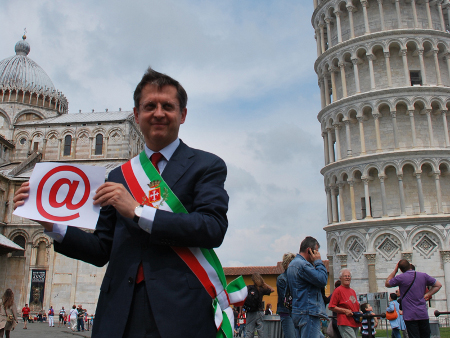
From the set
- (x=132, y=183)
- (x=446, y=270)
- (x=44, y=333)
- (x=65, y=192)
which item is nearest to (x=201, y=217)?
(x=132, y=183)

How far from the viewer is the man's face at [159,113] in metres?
2.28

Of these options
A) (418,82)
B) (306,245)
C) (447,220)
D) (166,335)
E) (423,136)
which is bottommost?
(166,335)

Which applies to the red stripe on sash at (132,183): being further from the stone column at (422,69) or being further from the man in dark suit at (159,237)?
the stone column at (422,69)

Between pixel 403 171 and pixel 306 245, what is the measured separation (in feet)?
79.6

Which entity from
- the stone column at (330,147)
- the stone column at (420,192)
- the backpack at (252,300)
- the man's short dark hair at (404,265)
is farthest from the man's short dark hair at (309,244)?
the stone column at (330,147)

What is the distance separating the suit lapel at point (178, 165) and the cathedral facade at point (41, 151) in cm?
2949

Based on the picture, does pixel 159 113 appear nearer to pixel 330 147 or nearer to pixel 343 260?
pixel 343 260

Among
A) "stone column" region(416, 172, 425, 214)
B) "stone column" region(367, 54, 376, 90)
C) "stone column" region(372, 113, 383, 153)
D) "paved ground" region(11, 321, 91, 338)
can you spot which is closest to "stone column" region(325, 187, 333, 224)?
"stone column" region(372, 113, 383, 153)

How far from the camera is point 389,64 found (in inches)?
1136

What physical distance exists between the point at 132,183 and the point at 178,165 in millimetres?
278

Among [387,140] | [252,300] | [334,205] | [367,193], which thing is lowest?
[252,300]

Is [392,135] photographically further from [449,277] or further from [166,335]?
[166,335]

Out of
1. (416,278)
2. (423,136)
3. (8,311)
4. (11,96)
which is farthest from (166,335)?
(11,96)

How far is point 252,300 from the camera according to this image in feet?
29.3
